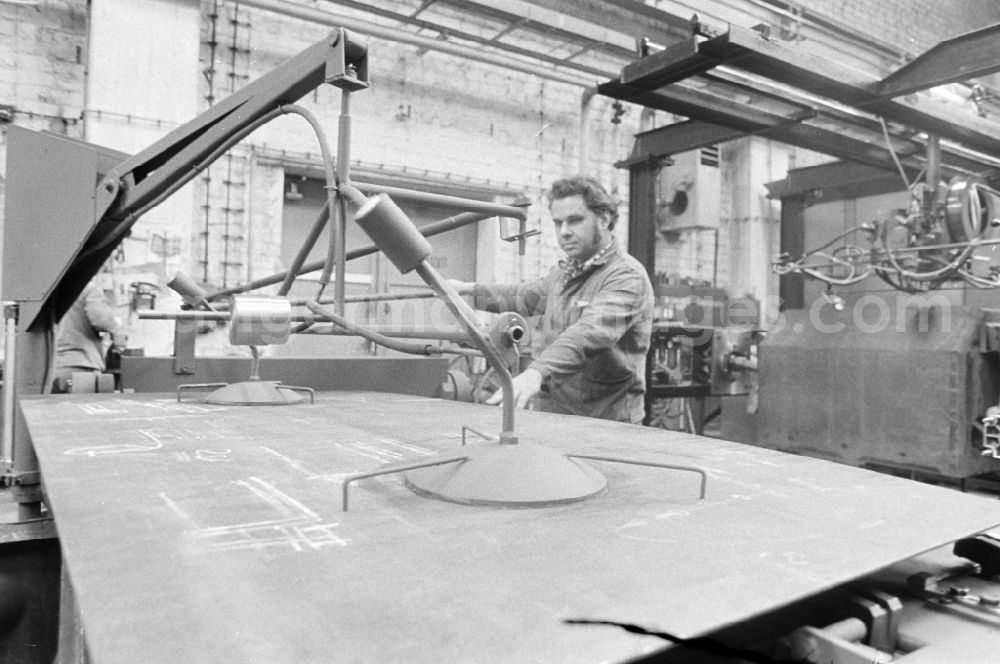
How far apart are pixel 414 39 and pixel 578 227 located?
10.6 ft

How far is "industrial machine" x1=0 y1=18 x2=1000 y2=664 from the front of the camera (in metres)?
0.49

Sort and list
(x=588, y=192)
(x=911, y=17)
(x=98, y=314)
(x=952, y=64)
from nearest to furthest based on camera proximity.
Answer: (x=588, y=192) → (x=952, y=64) → (x=98, y=314) → (x=911, y=17)

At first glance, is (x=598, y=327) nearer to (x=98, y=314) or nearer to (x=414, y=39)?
(x=98, y=314)

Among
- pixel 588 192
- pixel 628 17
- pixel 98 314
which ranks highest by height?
pixel 628 17

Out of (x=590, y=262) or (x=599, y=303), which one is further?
(x=590, y=262)

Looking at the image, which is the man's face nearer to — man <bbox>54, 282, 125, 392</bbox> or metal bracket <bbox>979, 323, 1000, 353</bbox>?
metal bracket <bbox>979, 323, 1000, 353</bbox>

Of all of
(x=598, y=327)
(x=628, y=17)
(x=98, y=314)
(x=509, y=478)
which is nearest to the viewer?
(x=509, y=478)

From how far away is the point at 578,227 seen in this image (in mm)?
2141

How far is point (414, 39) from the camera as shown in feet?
15.8

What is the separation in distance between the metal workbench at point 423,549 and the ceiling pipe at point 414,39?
3615 mm

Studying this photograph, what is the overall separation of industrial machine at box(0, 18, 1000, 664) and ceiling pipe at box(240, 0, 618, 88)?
10.9 ft

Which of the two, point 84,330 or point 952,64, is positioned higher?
point 952,64

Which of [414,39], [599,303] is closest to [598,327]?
[599,303]

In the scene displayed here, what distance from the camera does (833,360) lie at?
308 centimetres
